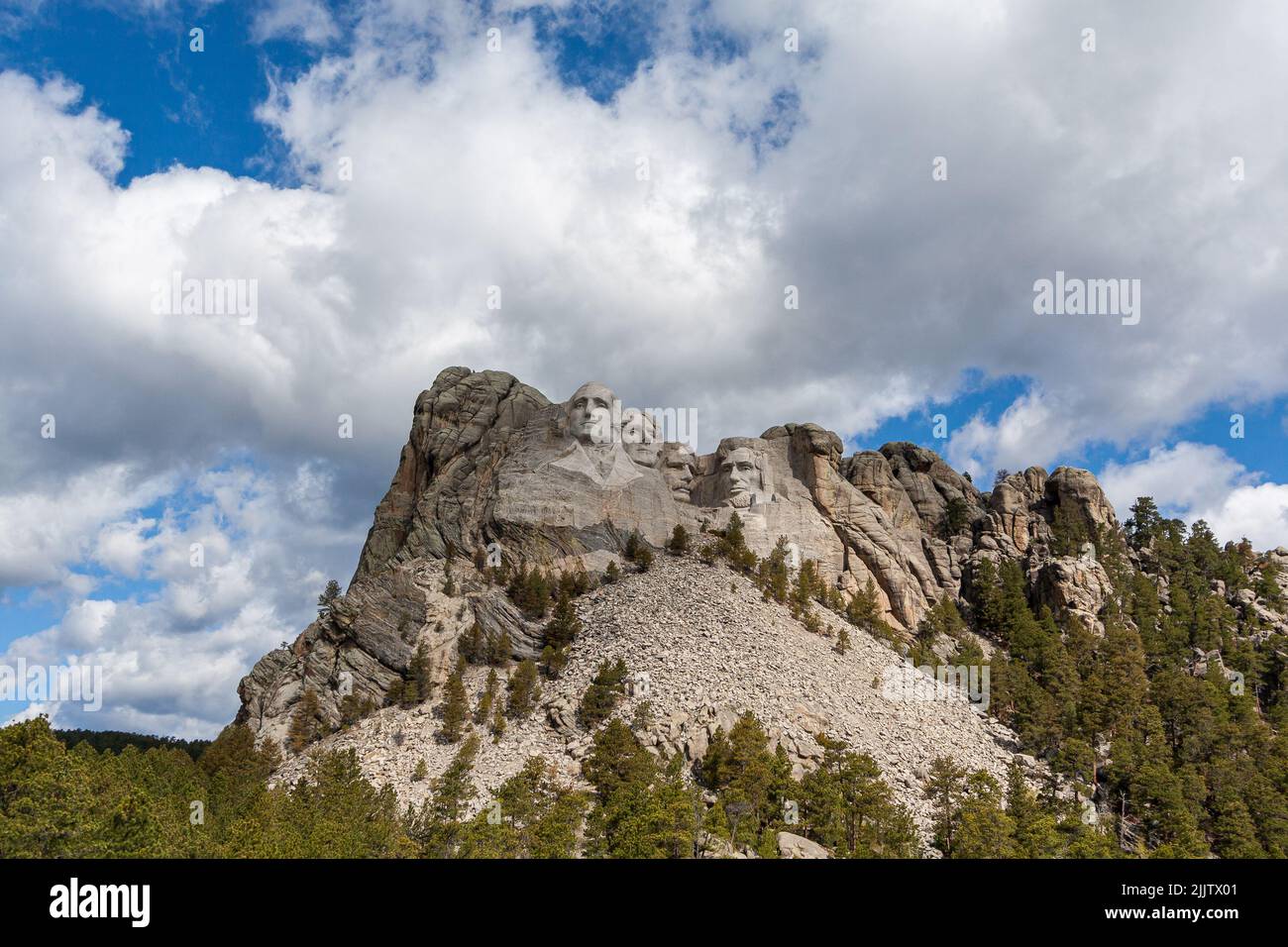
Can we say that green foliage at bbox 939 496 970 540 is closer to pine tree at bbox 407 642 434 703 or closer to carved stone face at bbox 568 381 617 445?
carved stone face at bbox 568 381 617 445

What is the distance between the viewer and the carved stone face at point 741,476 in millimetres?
96000

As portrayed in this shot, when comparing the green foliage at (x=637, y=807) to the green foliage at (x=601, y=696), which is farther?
the green foliage at (x=601, y=696)

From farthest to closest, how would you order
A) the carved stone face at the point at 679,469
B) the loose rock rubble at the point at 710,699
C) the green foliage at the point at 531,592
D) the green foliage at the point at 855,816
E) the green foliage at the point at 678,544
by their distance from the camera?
the carved stone face at the point at 679,469 < the green foliage at the point at 678,544 < the green foliage at the point at 531,592 < the loose rock rubble at the point at 710,699 < the green foliage at the point at 855,816

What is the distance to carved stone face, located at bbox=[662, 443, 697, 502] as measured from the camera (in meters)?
101

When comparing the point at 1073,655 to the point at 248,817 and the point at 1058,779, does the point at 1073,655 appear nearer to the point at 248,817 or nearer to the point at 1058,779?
the point at 1058,779

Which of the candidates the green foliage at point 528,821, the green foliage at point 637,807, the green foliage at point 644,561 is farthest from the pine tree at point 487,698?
the green foliage at point 644,561

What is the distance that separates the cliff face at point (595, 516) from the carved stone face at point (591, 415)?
0.50 feet

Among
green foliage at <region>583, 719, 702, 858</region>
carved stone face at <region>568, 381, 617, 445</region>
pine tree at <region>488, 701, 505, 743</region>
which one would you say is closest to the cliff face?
carved stone face at <region>568, 381, 617, 445</region>

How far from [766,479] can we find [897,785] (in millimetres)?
45699

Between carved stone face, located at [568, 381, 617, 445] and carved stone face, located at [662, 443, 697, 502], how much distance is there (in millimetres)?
12218

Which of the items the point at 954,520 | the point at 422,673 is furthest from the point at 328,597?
the point at 954,520

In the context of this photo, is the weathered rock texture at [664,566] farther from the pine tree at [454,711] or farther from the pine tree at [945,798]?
the pine tree at [945,798]
